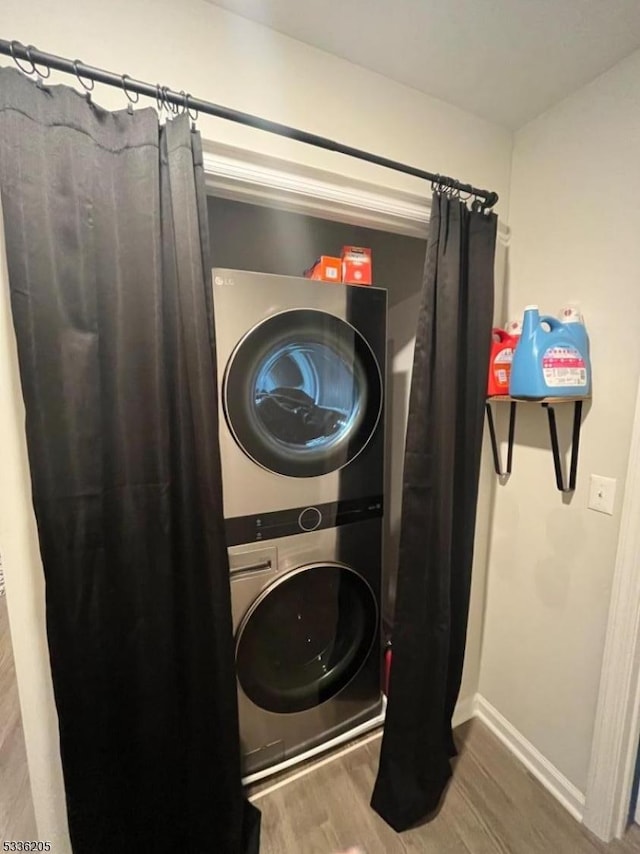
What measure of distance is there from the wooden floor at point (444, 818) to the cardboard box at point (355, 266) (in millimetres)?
1928

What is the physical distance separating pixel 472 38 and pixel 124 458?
4.92ft

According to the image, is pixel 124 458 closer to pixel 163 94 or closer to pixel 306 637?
pixel 163 94

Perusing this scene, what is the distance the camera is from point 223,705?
103 cm

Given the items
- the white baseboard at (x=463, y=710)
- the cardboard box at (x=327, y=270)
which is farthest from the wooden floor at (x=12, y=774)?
the cardboard box at (x=327, y=270)

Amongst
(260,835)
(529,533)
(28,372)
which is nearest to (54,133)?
(28,372)

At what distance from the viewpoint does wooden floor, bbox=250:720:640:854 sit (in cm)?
120

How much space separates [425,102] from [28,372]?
1466 mm

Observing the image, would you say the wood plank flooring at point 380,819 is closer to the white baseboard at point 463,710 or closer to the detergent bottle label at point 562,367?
the white baseboard at point 463,710

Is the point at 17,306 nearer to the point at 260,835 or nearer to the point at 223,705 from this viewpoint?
the point at 223,705

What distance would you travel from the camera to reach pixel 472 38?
1.00m

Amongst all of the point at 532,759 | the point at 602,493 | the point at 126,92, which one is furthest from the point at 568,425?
the point at 126,92

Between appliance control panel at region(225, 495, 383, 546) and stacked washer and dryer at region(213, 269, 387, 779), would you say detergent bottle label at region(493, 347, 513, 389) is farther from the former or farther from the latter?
appliance control panel at region(225, 495, 383, 546)

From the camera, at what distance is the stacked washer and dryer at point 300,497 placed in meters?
1.12

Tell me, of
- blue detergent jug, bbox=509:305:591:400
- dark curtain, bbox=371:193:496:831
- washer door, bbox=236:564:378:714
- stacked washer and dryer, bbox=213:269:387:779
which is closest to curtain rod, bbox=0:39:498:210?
dark curtain, bbox=371:193:496:831
